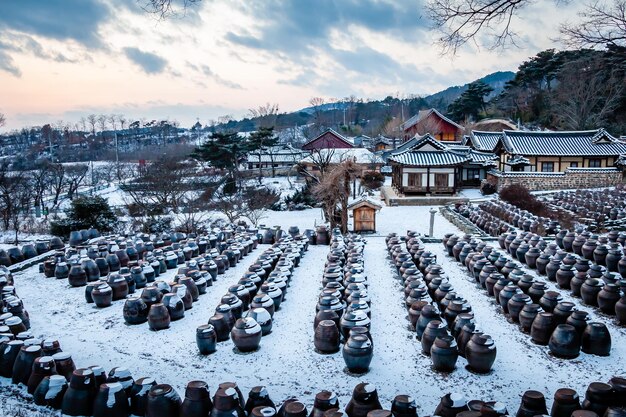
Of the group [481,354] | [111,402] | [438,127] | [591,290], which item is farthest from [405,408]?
[438,127]

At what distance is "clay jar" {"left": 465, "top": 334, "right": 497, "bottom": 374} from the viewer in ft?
20.1

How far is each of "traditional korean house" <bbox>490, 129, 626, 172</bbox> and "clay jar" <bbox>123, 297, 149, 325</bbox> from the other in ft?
79.7

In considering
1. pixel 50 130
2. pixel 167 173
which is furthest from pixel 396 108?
pixel 167 173

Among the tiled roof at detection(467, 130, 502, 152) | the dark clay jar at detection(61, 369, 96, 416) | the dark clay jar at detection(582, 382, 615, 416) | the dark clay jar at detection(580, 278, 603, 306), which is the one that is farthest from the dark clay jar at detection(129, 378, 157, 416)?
the tiled roof at detection(467, 130, 502, 152)

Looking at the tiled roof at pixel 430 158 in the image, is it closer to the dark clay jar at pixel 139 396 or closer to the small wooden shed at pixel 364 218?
the small wooden shed at pixel 364 218

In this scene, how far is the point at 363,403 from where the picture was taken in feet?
16.0

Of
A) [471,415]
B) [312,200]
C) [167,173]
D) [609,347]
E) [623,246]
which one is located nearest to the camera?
[471,415]

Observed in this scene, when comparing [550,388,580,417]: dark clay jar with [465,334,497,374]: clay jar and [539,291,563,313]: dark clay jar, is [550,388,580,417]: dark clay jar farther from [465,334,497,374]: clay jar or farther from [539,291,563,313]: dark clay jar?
[539,291,563,313]: dark clay jar

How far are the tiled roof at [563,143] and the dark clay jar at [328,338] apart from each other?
24219 millimetres

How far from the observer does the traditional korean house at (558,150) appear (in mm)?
27312

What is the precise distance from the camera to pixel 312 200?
2692 centimetres

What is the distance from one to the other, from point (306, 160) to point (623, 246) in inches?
873

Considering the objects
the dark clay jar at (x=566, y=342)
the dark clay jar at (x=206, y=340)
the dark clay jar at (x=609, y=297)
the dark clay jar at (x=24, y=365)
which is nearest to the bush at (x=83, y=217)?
the dark clay jar at (x=24, y=365)

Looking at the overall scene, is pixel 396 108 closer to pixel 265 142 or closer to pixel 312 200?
pixel 265 142
